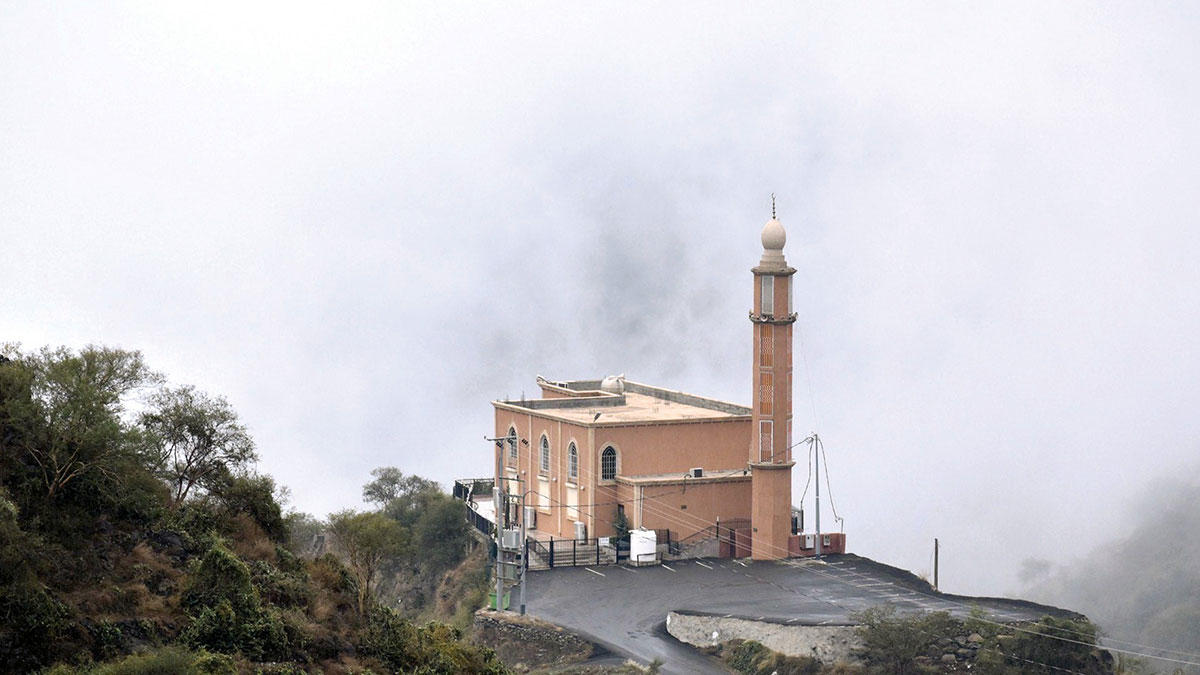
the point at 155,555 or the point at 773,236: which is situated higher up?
the point at 773,236

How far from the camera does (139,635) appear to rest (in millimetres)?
25812

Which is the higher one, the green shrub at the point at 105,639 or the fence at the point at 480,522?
the fence at the point at 480,522

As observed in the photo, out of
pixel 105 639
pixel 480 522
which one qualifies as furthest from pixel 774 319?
pixel 105 639

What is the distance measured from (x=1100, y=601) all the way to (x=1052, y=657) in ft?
112

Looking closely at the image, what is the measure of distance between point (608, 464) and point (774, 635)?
46.2ft

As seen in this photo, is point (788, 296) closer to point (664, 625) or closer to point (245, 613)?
point (664, 625)

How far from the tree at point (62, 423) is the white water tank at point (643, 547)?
25.8 metres

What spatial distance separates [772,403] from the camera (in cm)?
5225

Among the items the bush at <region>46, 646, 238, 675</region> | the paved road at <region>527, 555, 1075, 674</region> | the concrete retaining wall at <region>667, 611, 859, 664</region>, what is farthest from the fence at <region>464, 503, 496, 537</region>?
the bush at <region>46, 646, 238, 675</region>

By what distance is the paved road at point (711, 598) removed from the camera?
141 ft

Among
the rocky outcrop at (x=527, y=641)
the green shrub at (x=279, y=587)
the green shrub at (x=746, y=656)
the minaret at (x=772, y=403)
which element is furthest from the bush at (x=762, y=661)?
the green shrub at (x=279, y=587)

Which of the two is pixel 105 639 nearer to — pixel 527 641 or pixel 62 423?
pixel 62 423

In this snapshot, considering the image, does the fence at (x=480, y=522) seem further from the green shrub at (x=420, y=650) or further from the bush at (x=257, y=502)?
the bush at (x=257, y=502)

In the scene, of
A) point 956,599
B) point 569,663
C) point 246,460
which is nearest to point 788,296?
point 956,599
